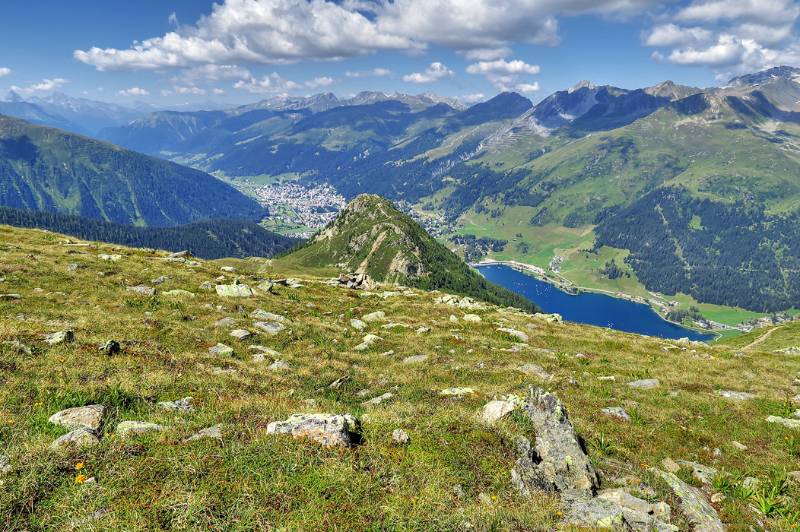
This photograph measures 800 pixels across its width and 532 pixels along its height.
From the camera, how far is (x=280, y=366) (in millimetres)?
24875

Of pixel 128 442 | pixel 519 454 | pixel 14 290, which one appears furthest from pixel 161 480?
pixel 14 290

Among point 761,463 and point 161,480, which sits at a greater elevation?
point 161,480

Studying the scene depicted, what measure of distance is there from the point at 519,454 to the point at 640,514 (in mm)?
3572

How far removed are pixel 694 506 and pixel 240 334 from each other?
26.4 meters

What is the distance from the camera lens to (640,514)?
38.9 ft

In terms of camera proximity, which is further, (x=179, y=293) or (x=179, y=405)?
(x=179, y=293)

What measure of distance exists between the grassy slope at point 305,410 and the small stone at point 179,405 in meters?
0.51

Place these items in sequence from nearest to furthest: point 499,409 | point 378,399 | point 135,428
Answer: point 135,428
point 499,409
point 378,399

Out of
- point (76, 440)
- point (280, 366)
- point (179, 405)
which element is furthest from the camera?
point (280, 366)

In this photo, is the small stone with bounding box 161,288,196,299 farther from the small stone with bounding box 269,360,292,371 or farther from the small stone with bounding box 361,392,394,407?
the small stone with bounding box 361,392,394,407

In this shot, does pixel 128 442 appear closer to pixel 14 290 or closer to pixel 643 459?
pixel 643 459

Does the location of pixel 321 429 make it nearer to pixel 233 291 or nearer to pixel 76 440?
pixel 76 440

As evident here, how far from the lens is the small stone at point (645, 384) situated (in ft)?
→ 90.6

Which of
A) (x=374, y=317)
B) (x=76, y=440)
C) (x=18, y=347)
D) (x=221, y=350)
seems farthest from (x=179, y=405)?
(x=374, y=317)
